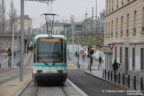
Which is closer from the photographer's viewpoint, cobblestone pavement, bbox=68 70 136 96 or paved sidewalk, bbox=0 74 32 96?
paved sidewalk, bbox=0 74 32 96

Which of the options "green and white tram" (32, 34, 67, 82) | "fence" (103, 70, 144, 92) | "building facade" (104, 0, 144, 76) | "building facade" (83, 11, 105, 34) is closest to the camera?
"fence" (103, 70, 144, 92)

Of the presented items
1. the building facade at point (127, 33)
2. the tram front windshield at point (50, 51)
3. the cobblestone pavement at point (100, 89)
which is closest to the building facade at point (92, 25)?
the building facade at point (127, 33)

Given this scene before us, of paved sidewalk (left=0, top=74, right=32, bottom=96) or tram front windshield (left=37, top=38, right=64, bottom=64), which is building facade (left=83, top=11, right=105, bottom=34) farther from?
tram front windshield (left=37, top=38, right=64, bottom=64)

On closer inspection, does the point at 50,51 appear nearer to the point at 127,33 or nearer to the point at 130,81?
the point at 130,81

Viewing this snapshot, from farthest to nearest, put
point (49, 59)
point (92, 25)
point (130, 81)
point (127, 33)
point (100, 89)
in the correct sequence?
1. point (92, 25)
2. point (127, 33)
3. point (130, 81)
4. point (49, 59)
5. point (100, 89)

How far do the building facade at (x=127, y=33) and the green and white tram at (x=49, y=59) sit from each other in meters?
9.68

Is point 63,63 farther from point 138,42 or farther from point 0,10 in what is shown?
point 0,10

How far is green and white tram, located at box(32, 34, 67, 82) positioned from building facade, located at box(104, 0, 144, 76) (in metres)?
9.68

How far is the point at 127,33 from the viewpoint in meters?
33.3

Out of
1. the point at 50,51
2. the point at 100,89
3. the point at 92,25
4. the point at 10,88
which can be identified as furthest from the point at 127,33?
the point at 92,25

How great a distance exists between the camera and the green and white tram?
1984 cm

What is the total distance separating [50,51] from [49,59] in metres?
0.52

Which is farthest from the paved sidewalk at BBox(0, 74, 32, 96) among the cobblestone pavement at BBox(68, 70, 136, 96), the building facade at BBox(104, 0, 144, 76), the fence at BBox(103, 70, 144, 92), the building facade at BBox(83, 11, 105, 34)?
the building facade at BBox(83, 11, 105, 34)

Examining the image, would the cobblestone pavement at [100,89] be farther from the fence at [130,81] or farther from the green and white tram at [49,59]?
the green and white tram at [49,59]
